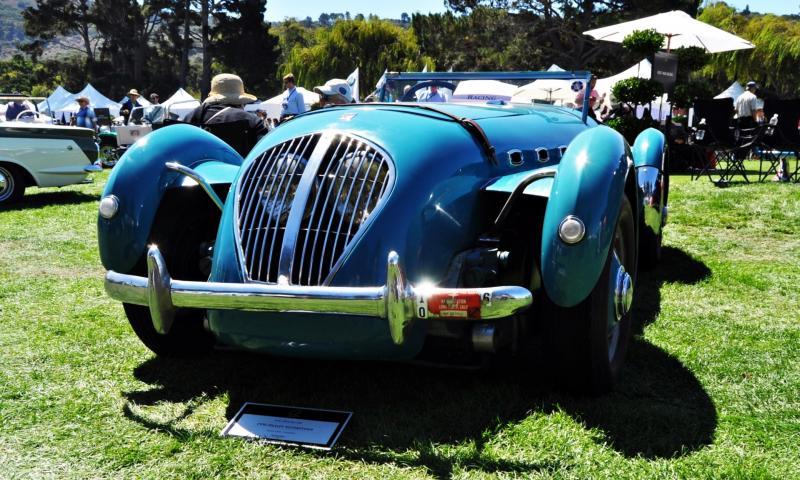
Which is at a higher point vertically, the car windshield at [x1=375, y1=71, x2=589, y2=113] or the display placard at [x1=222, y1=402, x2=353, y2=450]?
the car windshield at [x1=375, y1=71, x2=589, y2=113]

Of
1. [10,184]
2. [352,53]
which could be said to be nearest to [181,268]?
[10,184]

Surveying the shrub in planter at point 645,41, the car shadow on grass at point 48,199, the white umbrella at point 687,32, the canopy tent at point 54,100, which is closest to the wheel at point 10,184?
the car shadow on grass at point 48,199

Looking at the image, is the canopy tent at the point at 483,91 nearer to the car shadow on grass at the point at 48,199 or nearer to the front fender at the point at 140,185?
the front fender at the point at 140,185

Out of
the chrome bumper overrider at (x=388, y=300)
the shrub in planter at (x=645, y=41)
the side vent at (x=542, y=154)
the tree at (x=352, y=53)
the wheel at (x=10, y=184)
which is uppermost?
the tree at (x=352, y=53)

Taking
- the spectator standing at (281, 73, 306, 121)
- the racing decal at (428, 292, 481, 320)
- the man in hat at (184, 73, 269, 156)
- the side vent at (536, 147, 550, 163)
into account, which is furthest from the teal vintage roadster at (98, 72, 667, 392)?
the spectator standing at (281, 73, 306, 121)

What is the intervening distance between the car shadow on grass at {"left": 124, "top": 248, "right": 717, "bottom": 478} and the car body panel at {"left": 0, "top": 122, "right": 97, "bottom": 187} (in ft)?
22.6

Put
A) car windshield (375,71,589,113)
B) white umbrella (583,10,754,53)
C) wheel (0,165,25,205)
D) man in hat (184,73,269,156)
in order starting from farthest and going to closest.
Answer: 1. white umbrella (583,10,754,53)
2. wheel (0,165,25,205)
3. man in hat (184,73,269,156)
4. car windshield (375,71,589,113)

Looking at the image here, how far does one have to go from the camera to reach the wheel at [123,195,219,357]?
346 cm

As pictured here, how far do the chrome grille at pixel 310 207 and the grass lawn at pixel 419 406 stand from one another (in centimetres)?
66

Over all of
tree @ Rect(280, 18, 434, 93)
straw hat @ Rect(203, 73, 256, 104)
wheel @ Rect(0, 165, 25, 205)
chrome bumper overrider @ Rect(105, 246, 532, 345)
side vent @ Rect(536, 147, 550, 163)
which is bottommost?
wheel @ Rect(0, 165, 25, 205)

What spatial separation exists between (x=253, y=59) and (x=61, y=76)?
18211mm

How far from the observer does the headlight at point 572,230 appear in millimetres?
2641

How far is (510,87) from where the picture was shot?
16.0 ft

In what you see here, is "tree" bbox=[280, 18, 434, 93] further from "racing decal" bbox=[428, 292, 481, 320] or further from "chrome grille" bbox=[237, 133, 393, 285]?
"racing decal" bbox=[428, 292, 481, 320]
